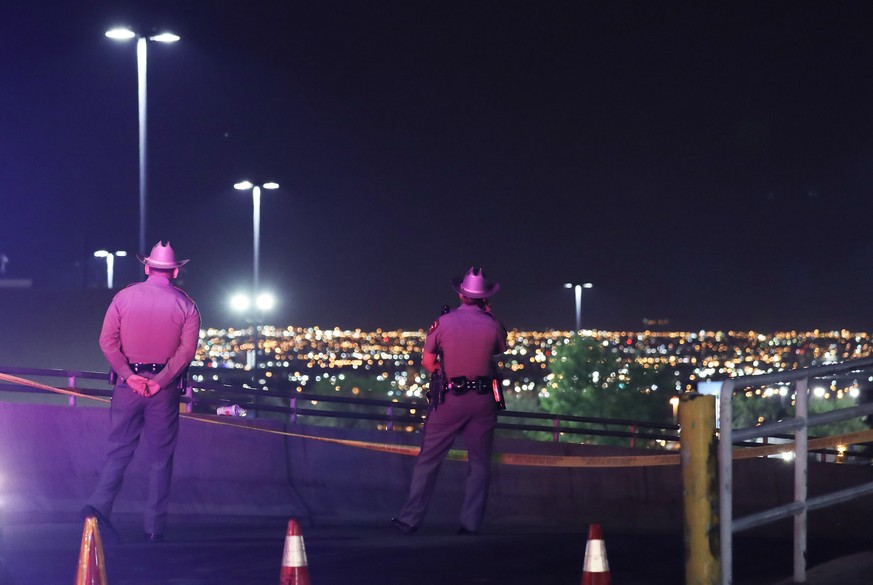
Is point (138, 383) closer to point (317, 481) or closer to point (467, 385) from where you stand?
point (467, 385)

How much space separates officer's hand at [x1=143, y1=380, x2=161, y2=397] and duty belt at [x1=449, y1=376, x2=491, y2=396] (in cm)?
216

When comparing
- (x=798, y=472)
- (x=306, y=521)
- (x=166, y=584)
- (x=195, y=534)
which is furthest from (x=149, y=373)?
(x=798, y=472)

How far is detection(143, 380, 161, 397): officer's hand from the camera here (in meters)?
10.3

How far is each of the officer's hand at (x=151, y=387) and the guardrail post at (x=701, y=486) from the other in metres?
4.63

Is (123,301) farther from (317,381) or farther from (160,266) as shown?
(317,381)

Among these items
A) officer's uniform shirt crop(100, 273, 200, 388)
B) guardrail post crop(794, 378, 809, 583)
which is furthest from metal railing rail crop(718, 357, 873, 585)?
officer's uniform shirt crop(100, 273, 200, 388)

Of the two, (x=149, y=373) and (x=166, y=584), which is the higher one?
(x=149, y=373)

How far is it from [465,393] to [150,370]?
2324mm

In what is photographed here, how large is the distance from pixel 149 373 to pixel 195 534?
156cm

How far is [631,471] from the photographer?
1695cm

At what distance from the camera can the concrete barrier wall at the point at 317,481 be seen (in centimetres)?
1276

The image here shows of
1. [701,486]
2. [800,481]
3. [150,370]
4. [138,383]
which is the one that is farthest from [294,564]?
[150,370]

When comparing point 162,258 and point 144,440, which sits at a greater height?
point 162,258

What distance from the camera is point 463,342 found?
10766 mm
